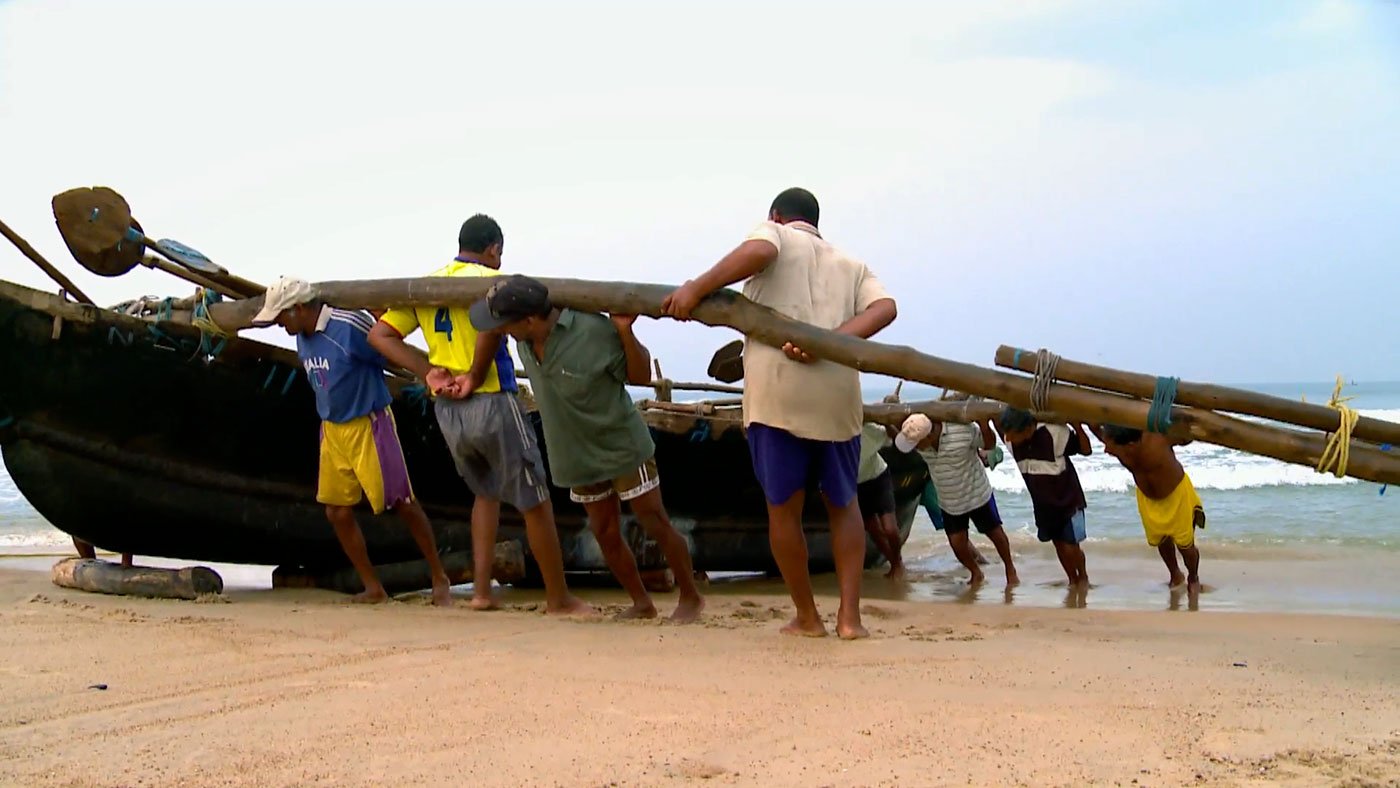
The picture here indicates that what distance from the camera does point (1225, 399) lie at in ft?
13.7

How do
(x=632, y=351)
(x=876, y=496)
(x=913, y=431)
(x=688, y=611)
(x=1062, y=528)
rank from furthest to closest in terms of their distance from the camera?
(x=876, y=496)
(x=913, y=431)
(x=1062, y=528)
(x=688, y=611)
(x=632, y=351)

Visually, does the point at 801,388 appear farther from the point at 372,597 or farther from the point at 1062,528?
the point at 1062,528

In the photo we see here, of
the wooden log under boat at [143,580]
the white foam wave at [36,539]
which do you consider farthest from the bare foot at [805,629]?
the white foam wave at [36,539]

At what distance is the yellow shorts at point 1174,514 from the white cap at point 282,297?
4.86 meters

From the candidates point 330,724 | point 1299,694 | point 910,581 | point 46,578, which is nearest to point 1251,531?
point 910,581

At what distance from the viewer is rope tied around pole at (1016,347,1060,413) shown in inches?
171

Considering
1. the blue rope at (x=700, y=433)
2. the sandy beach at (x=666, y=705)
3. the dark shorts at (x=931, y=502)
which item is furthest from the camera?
the dark shorts at (x=931, y=502)

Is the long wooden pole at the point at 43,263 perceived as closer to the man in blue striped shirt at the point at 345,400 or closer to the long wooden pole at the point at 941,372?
the man in blue striped shirt at the point at 345,400

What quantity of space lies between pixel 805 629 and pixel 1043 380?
1.22 meters

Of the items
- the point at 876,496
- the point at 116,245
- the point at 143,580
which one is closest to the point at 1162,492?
the point at 876,496

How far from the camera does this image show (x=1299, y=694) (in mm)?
3500

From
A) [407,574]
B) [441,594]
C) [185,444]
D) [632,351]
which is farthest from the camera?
[407,574]

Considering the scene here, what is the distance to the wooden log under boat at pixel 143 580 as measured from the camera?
5793mm

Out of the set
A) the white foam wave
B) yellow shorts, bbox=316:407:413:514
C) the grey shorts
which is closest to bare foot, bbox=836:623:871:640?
the grey shorts
